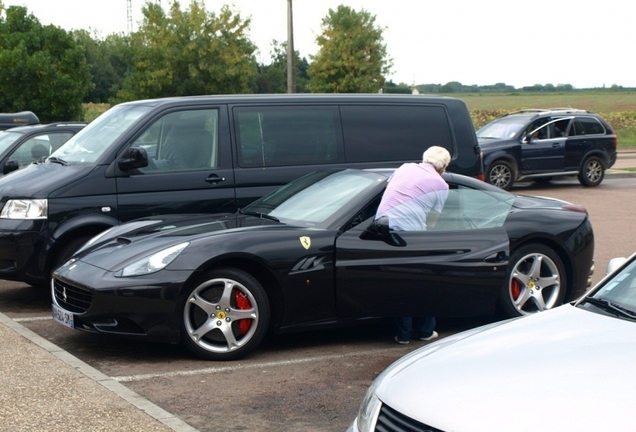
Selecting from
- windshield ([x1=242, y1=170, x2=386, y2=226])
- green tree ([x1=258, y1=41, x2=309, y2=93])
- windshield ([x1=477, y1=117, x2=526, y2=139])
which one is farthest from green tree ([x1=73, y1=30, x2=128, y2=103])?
windshield ([x1=242, y1=170, x2=386, y2=226])

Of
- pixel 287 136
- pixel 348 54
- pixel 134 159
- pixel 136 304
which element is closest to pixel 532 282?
pixel 287 136

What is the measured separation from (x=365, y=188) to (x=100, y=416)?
10.6 feet

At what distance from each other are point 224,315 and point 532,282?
9.08 ft

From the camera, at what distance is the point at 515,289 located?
7.90 metres

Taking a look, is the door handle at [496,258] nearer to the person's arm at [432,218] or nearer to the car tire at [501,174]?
the person's arm at [432,218]

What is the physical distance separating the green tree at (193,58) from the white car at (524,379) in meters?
40.4

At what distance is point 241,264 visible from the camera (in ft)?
22.8

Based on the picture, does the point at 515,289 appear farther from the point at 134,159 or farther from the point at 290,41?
the point at 290,41

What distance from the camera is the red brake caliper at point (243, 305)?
6.86 m

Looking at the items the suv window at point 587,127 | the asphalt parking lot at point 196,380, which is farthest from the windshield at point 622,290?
the suv window at point 587,127

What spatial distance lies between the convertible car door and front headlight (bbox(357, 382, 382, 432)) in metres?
3.31

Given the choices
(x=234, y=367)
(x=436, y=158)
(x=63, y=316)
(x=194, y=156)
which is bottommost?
(x=234, y=367)

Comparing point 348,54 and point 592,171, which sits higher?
point 348,54

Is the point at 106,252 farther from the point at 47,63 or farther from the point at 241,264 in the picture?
the point at 47,63
